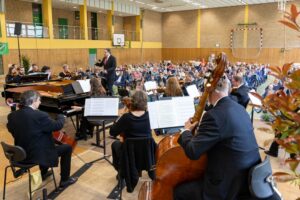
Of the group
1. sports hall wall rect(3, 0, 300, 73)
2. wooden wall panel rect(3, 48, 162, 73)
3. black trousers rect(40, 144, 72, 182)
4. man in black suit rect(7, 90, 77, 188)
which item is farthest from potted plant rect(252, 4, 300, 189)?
wooden wall panel rect(3, 48, 162, 73)

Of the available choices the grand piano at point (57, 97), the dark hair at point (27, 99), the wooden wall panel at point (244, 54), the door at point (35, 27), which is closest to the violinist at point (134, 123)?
the dark hair at point (27, 99)

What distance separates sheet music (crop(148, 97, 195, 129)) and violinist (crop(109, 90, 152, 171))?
0.09 meters

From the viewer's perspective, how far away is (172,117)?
11.4ft

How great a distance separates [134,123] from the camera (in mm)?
3318

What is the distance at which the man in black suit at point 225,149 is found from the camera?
6.29ft

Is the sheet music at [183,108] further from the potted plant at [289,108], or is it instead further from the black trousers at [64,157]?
the potted plant at [289,108]

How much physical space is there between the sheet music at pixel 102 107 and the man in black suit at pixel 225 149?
7.90 ft

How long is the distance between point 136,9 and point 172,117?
69.4 feet

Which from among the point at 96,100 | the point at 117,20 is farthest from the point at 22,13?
the point at 96,100

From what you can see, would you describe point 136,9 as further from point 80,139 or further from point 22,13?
point 80,139

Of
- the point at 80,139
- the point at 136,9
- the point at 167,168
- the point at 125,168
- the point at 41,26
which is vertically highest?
the point at 136,9

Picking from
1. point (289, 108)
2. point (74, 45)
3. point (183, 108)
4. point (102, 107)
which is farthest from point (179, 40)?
point (289, 108)

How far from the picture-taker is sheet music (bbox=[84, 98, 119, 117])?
429cm

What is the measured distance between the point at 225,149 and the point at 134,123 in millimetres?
1572
